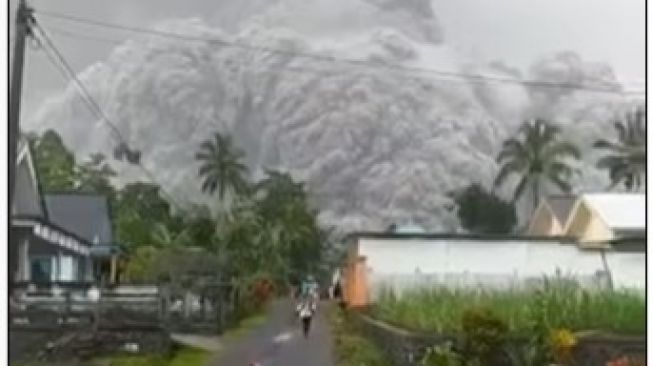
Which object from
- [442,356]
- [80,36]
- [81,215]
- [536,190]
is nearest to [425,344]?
[442,356]

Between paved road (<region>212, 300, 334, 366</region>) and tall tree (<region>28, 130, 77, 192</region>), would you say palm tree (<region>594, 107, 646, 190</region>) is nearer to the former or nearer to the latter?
Result: paved road (<region>212, 300, 334, 366</region>)

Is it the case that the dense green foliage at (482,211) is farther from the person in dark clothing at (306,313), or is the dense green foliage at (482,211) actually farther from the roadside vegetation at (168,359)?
the roadside vegetation at (168,359)

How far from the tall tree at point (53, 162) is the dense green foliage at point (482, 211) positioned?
491 millimetres

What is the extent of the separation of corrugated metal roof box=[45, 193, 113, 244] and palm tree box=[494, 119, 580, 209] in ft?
1.65

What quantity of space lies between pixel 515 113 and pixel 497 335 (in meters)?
0.29

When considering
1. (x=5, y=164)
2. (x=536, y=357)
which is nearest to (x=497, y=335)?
(x=536, y=357)

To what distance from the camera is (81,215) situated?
1586 millimetres

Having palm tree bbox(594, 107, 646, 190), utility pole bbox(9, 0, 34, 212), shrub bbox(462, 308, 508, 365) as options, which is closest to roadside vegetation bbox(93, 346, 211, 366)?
utility pole bbox(9, 0, 34, 212)

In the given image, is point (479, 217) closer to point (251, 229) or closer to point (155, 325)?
point (251, 229)

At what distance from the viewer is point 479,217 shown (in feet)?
5.35

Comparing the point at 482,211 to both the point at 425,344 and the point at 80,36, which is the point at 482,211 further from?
the point at 80,36

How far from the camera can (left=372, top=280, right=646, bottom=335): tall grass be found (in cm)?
161

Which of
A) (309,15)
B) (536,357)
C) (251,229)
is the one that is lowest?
(536,357)

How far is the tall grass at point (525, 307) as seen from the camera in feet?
5.29
